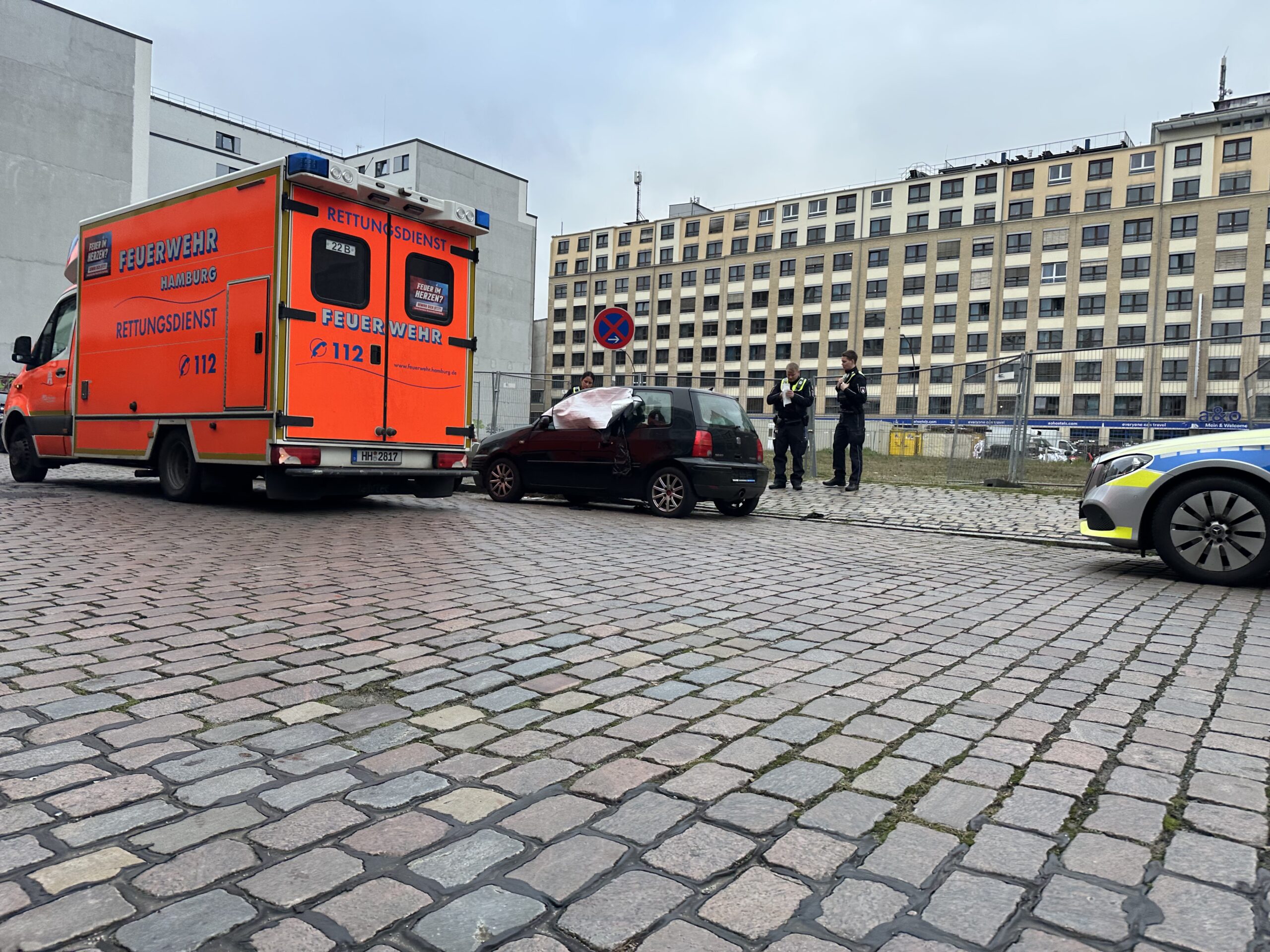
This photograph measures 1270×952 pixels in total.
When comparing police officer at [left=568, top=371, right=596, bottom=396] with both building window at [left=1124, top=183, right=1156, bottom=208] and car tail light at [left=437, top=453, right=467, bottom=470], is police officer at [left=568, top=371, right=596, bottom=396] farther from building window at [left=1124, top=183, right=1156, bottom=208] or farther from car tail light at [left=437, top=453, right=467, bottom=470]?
building window at [left=1124, top=183, right=1156, bottom=208]

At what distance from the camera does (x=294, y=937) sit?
1.94 m

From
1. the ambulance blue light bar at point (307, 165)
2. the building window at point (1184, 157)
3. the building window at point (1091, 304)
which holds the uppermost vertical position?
the building window at point (1184, 157)

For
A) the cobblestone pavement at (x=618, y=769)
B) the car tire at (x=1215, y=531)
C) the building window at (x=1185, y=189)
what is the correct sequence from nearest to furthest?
the cobblestone pavement at (x=618, y=769) < the car tire at (x=1215, y=531) < the building window at (x=1185, y=189)

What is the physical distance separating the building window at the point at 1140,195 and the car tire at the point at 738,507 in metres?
69.2

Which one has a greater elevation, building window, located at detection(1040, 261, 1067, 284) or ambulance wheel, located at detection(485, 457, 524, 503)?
building window, located at detection(1040, 261, 1067, 284)

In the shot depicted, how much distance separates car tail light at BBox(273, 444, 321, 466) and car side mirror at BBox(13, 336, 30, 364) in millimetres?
6495

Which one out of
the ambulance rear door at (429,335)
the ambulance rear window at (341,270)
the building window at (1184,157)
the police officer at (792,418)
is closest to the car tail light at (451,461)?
the ambulance rear door at (429,335)

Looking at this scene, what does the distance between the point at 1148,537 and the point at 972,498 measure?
7038 millimetres

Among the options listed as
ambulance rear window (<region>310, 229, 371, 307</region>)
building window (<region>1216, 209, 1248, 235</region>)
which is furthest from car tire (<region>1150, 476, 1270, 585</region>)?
building window (<region>1216, 209, 1248, 235</region>)

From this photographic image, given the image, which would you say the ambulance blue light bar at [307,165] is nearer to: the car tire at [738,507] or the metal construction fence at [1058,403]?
the metal construction fence at [1058,403]

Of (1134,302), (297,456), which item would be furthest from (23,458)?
(1134,302)

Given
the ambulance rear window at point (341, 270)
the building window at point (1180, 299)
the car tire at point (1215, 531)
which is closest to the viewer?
the car tire at point (1215, 531)

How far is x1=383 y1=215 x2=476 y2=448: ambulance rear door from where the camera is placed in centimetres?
1066

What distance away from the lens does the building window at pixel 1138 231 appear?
6788 centimetres
